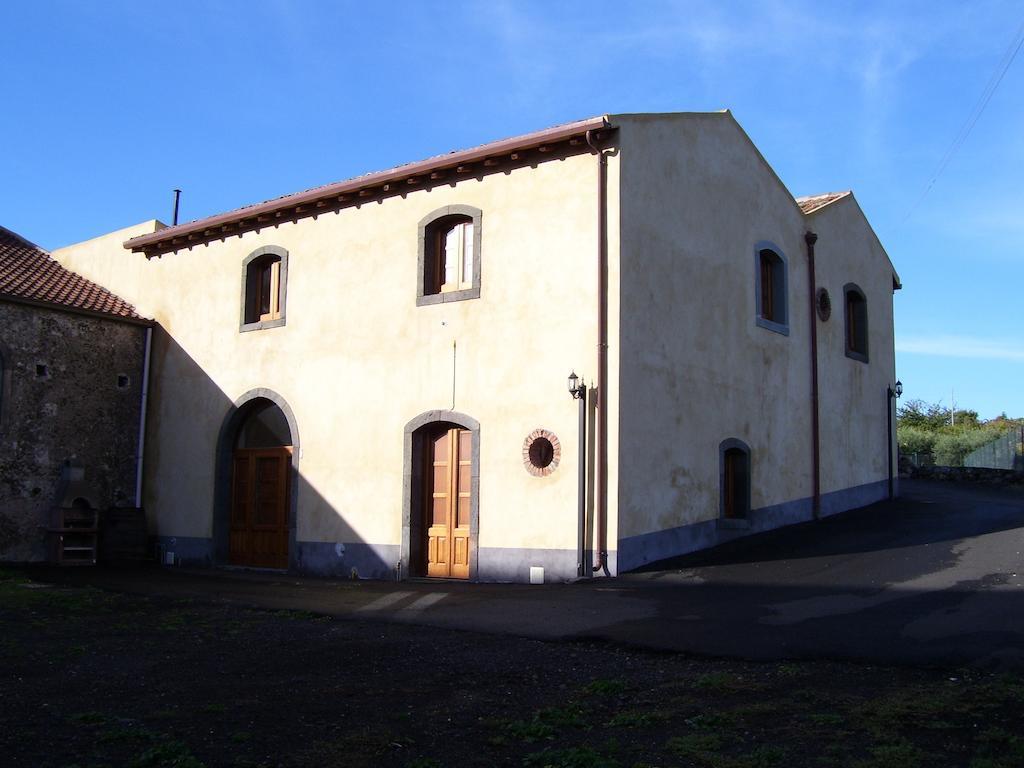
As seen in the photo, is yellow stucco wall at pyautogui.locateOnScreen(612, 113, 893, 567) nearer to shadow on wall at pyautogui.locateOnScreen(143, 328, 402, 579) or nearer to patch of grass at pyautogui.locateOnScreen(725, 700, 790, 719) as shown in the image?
shadow on wall at pyautogui.locateOnScreen(143, 328, 402, 579)

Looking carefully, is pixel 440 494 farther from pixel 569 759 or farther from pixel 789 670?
pixel 569 759

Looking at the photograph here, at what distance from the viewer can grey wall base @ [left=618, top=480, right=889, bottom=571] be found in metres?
11.9

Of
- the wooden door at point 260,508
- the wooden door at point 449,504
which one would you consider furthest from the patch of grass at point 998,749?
the wooden door at point 260,508

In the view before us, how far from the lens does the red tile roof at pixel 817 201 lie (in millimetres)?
17859

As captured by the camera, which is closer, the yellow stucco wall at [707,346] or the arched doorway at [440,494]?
the yellow stucco wall at [707,346]

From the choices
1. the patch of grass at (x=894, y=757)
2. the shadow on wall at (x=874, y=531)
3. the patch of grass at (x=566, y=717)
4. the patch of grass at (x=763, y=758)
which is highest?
the shadow on wall at (x=874, y=531)

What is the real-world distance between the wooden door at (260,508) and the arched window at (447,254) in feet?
12.9

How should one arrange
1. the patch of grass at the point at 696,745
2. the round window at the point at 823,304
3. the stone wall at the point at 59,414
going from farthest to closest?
the round window at the point at 823,304, the stone wall at the point at 59,414, the patch of grass at the point at 696,745

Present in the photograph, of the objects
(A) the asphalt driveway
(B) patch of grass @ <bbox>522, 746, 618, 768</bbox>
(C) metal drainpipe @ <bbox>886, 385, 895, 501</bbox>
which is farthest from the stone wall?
(C) metal drainpipe @ <bbox>886, 385, 895, 501</bbox>

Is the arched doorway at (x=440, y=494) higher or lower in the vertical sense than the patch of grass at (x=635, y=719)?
higher

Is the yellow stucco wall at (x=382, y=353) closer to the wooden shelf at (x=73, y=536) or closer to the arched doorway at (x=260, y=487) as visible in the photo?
the arched doorway at (x=260, y=487)

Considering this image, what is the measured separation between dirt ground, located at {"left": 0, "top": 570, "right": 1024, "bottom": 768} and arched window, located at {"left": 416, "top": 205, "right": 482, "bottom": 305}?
6.19 meters

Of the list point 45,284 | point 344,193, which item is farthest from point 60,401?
point 344,193

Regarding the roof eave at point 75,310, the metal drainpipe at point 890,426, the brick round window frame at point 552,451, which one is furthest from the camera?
the metal drainpipe at point 890,426
